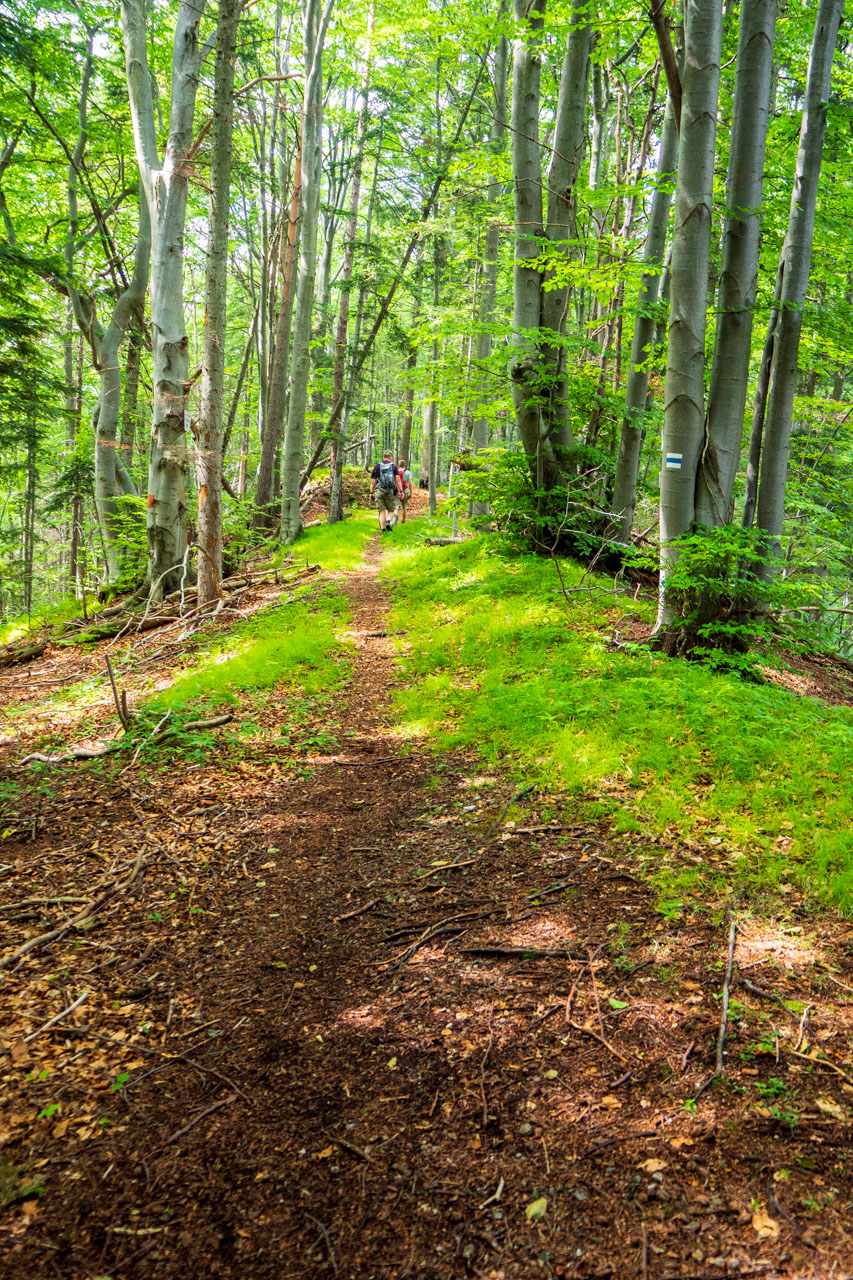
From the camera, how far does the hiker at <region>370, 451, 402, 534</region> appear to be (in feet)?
52.8

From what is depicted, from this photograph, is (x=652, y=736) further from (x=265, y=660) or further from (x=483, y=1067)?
(x=265, y=660)

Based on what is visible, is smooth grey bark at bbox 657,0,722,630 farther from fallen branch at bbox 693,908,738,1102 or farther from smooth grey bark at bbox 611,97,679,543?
fallen branch at bbox 693,908,738,1102

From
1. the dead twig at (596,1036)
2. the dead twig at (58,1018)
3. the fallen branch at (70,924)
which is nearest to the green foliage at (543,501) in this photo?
the fallen branch at (70,924)

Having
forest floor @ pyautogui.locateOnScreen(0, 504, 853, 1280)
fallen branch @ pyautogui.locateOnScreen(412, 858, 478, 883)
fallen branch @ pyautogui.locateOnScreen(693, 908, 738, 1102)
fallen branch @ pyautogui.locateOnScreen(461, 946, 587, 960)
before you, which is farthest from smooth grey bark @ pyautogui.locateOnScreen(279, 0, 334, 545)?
fallen branch @ pyautogui.locateOnScreen(693, 908, 738, 1102)

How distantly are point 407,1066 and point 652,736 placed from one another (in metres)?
2.76

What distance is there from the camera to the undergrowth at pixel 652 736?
335 centimetres

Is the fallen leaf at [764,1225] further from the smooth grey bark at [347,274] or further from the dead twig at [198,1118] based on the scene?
the smooth grey bark at [347,274]

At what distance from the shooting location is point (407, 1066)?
2375 millimetres

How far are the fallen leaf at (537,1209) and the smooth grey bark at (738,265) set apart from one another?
4.99m

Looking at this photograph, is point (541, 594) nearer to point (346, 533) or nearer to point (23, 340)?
point (23, 340)

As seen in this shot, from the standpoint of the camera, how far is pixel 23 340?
26.9 feet

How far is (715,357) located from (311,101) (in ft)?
39.9

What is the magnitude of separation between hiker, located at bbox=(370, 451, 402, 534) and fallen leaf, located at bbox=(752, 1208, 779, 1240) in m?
15.4

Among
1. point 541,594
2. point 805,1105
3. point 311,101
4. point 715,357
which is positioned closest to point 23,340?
point 541,594
